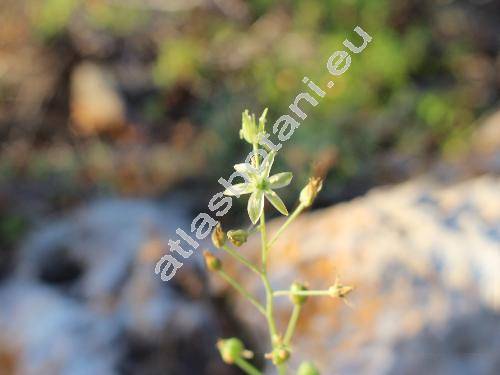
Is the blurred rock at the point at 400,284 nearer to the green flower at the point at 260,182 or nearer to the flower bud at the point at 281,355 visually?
the flower bud at the point at 281,355

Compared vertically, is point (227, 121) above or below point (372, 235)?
below

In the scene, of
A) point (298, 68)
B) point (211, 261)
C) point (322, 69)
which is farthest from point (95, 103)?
point (211, 261)

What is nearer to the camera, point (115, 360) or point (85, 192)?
point (115, 360)

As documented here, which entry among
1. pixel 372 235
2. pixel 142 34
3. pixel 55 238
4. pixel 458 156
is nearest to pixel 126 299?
pixel 55 238

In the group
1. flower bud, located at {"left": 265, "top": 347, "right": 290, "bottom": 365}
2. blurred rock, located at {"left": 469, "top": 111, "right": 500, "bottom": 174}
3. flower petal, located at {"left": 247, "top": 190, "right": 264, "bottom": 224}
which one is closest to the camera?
flower petal, located at {"left": 247, "top": 190, "right": 264, "bottom": 224}

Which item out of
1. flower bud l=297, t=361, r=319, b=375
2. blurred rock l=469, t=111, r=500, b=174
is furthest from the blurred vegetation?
flower bud l=297, t=361, r=319, b=375

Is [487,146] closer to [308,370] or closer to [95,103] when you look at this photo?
[308,370]

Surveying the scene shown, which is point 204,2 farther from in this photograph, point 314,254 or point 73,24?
→ point 314,254

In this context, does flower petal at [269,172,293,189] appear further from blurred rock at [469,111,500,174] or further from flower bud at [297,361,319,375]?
blurred rock at [469,111,500,174]
